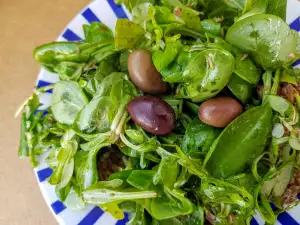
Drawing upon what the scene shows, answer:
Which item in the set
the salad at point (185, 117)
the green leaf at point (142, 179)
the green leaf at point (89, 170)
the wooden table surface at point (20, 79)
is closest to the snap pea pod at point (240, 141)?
the salad at point (185, 117)

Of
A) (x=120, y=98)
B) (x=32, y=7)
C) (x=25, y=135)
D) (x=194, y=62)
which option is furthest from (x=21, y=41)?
(x=194, y=62)

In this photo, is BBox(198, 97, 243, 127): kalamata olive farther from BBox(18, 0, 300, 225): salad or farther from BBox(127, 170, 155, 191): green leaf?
BBox(127, 170, 155, 191): green leaf

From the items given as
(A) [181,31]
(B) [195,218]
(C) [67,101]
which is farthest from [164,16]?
(B) [195,218]

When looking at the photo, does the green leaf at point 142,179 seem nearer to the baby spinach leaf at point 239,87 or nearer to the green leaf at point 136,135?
the green leaf at point 136,135

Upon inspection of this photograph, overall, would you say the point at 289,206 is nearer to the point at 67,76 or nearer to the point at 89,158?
the point at 89,158

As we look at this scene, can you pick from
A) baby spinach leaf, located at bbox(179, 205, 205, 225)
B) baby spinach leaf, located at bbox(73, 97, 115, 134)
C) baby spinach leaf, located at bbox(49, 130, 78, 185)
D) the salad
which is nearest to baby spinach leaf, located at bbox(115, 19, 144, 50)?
the salad

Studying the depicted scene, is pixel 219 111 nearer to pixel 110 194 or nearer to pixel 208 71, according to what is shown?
pixel 208 71
